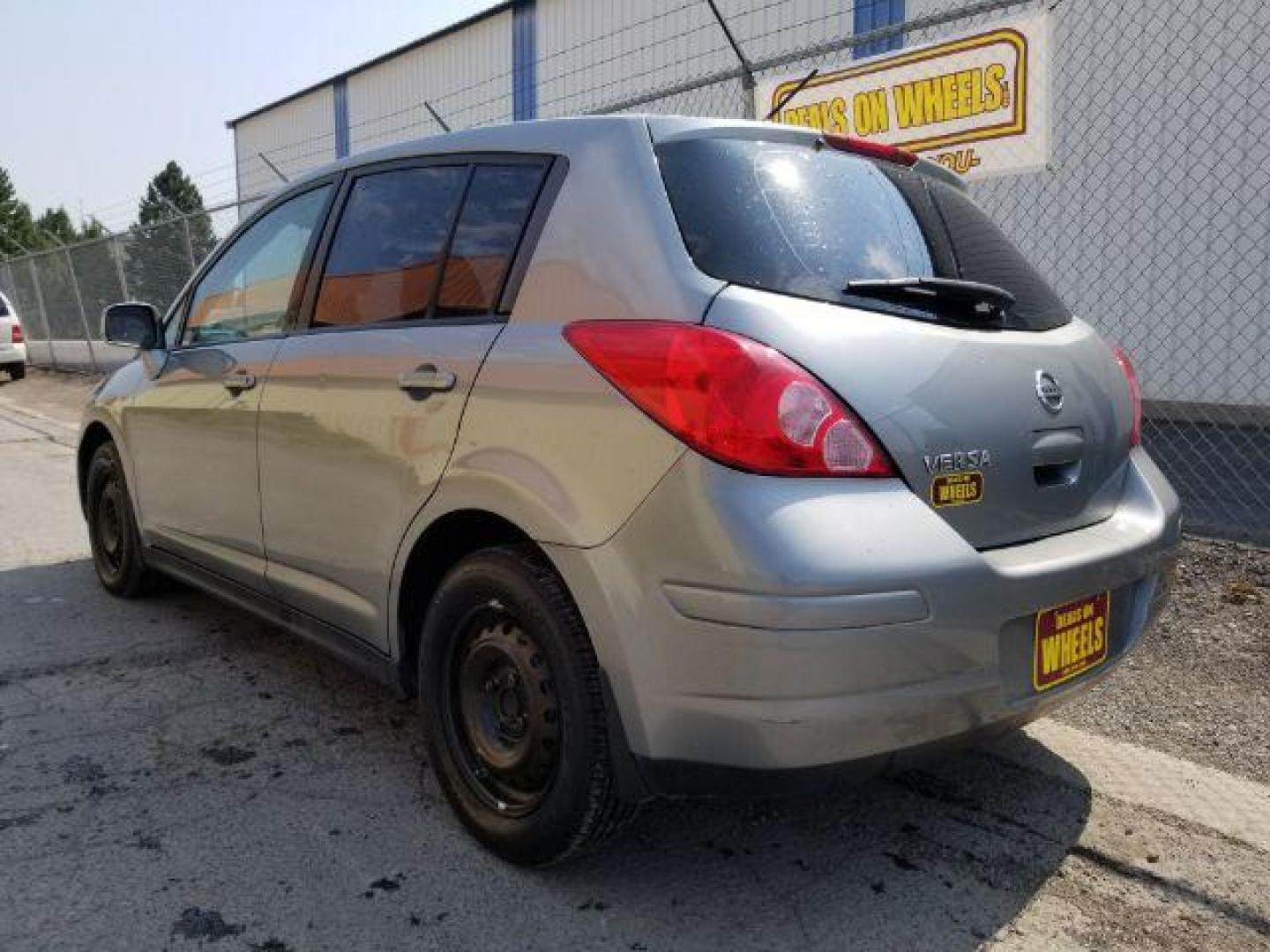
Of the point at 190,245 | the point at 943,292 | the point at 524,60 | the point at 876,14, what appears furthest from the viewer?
Result: the point at 524,60

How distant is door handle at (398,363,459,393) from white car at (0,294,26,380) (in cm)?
1735

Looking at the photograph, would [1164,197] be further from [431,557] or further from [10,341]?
[10,341]

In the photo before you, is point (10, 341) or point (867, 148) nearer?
point (867, 148)

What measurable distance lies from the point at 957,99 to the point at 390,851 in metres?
4.92

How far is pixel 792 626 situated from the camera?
74.4 inches

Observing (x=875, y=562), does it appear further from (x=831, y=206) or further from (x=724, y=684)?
(x=831, y=206)

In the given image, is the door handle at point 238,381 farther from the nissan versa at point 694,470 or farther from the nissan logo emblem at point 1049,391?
the nissan logo emblem at point 1049,391

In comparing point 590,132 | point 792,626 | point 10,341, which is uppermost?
point 590,132

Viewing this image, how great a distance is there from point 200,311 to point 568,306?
233 cm

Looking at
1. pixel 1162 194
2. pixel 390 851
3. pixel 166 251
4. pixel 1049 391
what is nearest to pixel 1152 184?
pixel 1162 194

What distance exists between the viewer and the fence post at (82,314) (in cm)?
1716

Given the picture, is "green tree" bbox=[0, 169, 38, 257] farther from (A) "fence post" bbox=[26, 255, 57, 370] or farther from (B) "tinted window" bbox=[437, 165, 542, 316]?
(B) "tinted window" bbox=[437, 165, 542, 316]

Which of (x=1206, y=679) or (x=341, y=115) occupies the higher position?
(x=341, y=115)

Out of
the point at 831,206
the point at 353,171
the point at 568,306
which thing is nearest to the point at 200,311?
the point at 353,171
